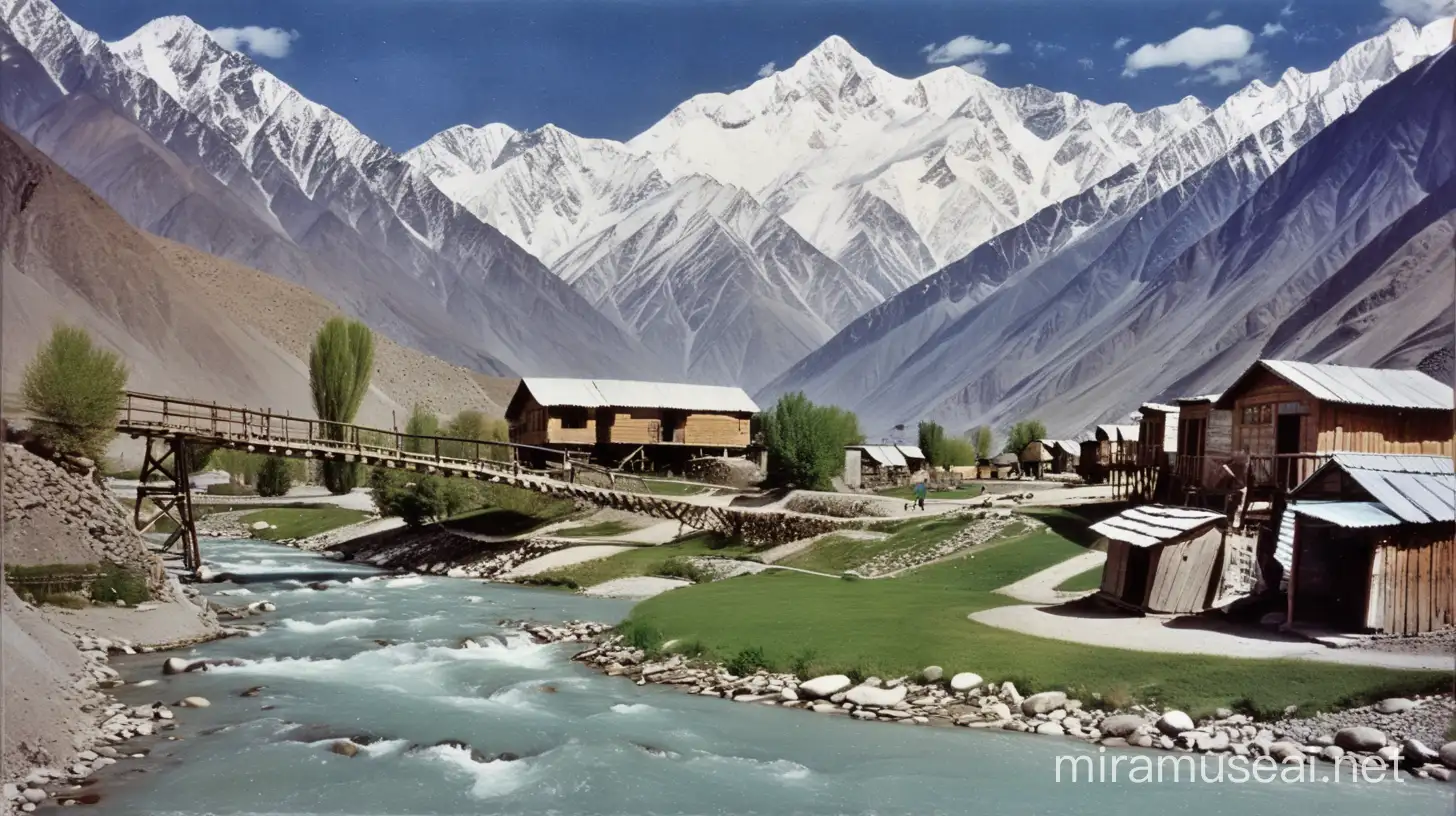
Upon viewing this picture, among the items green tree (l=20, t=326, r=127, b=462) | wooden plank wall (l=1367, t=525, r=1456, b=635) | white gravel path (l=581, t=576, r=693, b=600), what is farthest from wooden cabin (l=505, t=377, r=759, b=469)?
wooden plank wall (l=1367, t=525, r=1456, b=635)

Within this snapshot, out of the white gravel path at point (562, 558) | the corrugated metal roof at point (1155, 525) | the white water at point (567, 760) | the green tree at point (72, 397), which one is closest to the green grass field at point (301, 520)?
the white gravel path at point (562, 558)

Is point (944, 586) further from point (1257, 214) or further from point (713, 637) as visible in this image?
point (1257, 214)

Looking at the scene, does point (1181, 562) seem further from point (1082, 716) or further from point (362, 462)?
point (362, 462)

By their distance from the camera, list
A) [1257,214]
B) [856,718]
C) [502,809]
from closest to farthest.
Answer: [502,809] → [856,718] → [1257,214]

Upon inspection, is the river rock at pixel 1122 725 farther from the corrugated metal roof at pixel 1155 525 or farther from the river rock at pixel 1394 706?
the corrugated metal roof at pixel 1155 525

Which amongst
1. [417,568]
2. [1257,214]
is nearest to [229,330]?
[417,568]

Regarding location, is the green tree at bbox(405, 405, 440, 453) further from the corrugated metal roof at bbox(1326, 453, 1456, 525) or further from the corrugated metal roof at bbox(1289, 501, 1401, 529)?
the corrugated metal roof at bbox(1289, 501, 1401, 529)
